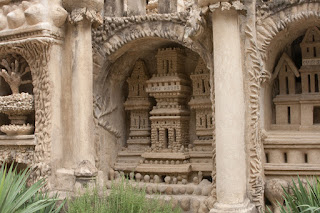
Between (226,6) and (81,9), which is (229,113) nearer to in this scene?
(226,6)

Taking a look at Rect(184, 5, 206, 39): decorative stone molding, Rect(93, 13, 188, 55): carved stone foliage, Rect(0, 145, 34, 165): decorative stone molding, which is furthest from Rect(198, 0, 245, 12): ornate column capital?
Rect(0, 145, 34, 165): decorative stone molding

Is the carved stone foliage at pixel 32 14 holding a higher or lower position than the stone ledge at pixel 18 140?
higher

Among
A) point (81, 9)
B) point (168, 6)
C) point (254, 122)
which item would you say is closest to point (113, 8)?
point (168, 6)

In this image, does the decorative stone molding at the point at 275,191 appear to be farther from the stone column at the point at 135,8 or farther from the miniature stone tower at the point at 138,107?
the stone column at the point at 135,8

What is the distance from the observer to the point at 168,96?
7758 millimetres

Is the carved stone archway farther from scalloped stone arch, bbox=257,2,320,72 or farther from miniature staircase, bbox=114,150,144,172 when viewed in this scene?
scalloped stone arch, bbox=257,2,320,72

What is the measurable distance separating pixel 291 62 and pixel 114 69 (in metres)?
3.36

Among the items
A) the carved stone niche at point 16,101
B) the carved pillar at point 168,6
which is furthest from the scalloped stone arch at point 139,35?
the carved stone niche at point 16,101

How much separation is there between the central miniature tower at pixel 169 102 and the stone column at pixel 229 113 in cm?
224

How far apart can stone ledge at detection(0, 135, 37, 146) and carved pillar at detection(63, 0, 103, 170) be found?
29.6 inches

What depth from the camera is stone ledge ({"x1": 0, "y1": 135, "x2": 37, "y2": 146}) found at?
6.82 m

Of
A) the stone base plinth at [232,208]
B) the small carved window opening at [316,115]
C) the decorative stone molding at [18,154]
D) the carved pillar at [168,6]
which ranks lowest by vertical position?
the stone base plinth at [232,208]

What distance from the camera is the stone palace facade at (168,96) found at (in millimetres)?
5469

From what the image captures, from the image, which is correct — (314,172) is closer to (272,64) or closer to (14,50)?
(272,64)
